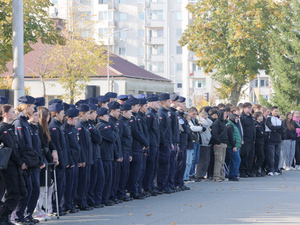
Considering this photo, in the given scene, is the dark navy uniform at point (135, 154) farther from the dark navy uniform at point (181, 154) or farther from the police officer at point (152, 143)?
the dark navy uniform at point (181, 154)

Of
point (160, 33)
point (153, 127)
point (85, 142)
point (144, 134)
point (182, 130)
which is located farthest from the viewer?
point (160, 33)

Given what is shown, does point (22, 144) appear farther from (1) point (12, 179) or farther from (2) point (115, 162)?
(2) point (115, 162)

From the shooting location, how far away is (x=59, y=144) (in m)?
12.2

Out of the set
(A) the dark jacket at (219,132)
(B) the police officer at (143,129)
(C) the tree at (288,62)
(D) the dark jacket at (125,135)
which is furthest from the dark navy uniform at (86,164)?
(C) the tree at (288,62)

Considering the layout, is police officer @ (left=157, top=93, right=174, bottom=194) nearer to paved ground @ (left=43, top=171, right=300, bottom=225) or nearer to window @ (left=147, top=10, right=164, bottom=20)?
paved ground @ (left=43, top=171, right=300, bottom=225)

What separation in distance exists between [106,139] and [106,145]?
5.6 inches

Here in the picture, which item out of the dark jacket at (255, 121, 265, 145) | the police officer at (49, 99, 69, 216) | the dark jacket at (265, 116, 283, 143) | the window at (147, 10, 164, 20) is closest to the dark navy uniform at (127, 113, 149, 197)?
the police officer at (49, 99, 69, 216)

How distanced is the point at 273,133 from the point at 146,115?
7999 millimetres

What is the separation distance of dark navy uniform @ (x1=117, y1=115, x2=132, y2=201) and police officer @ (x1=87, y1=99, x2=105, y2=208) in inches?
38.9

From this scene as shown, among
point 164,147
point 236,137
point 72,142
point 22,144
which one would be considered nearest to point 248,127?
point 236,137

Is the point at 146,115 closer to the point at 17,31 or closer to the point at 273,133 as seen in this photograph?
the point at 17,31

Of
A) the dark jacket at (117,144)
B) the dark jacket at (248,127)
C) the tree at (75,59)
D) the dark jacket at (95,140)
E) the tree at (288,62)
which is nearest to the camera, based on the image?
the dark jacket at (95,140)

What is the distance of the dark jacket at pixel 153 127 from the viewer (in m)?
15.5

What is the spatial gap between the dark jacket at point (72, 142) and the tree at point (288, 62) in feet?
95.2
